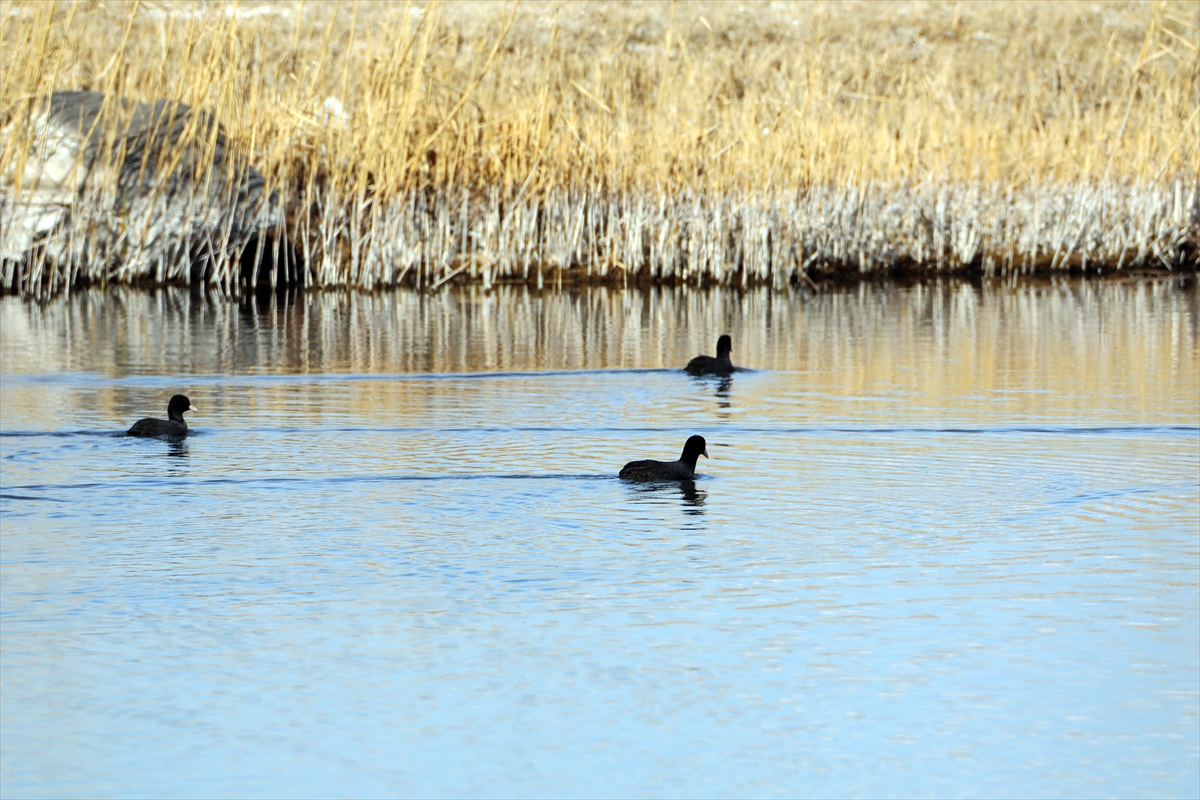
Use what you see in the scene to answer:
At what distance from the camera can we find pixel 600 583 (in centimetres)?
635

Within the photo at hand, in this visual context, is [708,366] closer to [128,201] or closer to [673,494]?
[673,494]

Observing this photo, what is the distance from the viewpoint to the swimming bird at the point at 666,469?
8.33m

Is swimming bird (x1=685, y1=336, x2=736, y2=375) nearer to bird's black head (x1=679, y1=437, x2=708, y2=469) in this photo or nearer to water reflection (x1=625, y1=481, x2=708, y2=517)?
bird's black head (x1=679, y1=437, x2=708, y2=469)

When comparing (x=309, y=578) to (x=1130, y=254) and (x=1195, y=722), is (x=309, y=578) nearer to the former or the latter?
(x=1195, y=722)

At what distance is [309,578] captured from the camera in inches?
255

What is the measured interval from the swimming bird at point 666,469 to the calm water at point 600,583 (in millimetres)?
85

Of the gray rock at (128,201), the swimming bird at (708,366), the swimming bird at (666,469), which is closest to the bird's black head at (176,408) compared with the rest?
the swimming bird at (666,469)

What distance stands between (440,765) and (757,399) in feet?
23.2

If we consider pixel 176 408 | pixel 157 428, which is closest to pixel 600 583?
pixel 157 428

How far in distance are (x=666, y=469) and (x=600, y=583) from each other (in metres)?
2.05

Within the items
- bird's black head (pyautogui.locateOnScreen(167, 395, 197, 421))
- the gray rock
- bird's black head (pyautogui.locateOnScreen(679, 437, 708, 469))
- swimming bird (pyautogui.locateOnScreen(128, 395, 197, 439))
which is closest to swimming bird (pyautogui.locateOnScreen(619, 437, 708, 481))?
bird's black head (pyautogui.locateOnScreen(679, 437, 708, 469))

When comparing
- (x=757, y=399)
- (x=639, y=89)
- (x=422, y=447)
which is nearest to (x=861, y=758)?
(x=422, y=447)

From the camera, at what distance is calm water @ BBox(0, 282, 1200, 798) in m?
4.65

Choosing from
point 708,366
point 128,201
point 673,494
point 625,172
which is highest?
point 625,172
